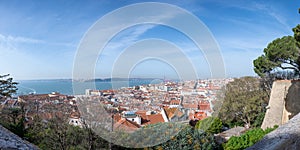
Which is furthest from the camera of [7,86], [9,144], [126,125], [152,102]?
[7,86]

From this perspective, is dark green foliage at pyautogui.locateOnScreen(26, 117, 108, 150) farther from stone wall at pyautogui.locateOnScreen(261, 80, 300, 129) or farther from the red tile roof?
stone wall at pyautogui.locateOnScreen(261, 80, 300, 129)

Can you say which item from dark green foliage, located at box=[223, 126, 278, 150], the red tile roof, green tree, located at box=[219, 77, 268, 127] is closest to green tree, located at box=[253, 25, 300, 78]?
green tree, located at box=[219, 77, 268, 127]

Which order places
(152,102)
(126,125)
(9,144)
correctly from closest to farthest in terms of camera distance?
(9,144) → (152,102) → (126,125)

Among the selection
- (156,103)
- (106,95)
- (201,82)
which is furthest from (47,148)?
(201,82)

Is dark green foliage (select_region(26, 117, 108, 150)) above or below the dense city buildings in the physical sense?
below

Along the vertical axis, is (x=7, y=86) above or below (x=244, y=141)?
above

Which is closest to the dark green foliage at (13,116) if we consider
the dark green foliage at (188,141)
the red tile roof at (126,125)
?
the red tile roof at (126,125)

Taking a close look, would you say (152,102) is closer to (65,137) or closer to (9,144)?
(9,144)

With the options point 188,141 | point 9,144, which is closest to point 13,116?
point 188,141
